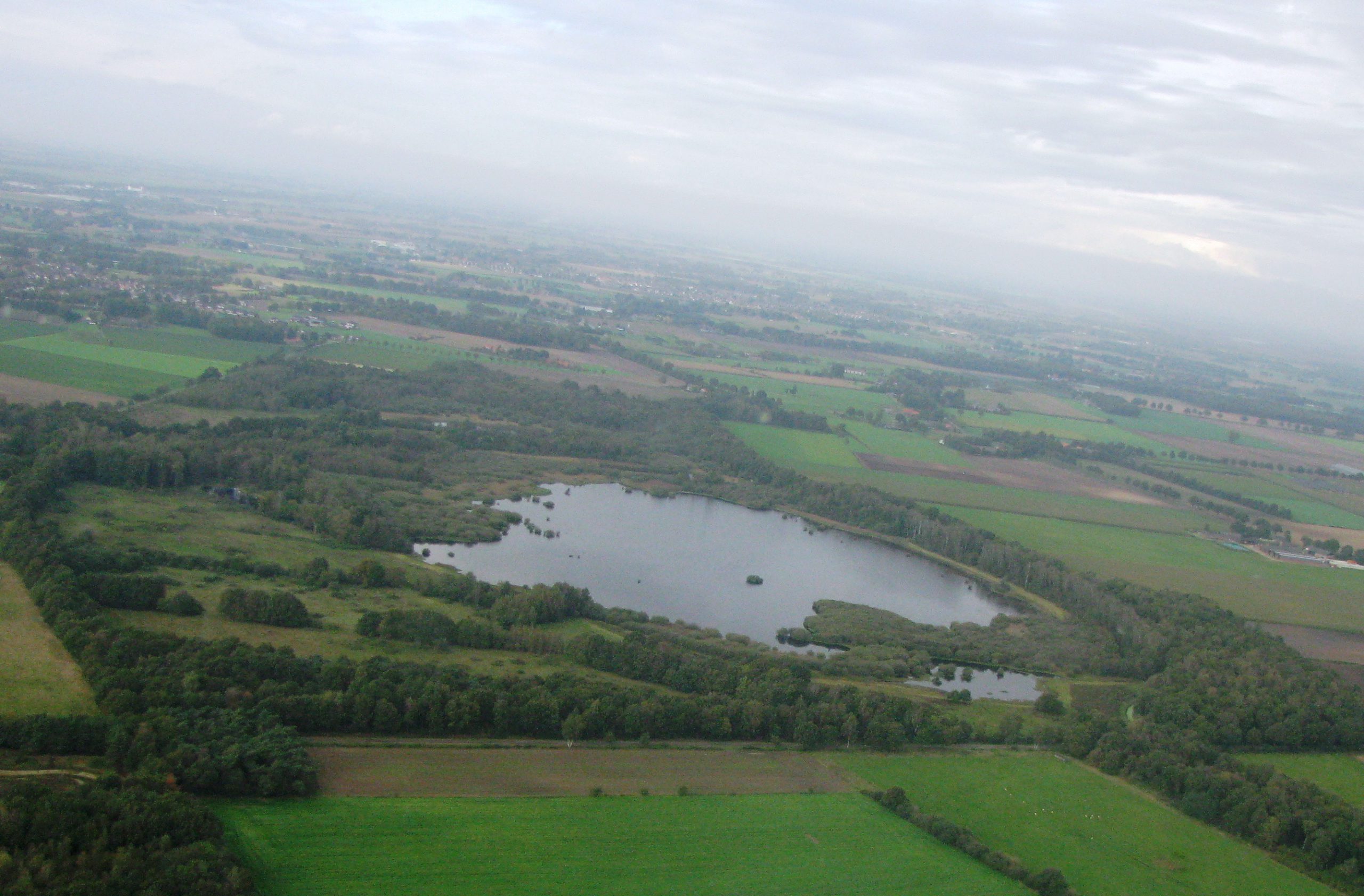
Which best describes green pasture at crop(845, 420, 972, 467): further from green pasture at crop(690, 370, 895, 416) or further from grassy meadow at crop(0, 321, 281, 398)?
grassy meadow at crop(0, 321, 281, 398)

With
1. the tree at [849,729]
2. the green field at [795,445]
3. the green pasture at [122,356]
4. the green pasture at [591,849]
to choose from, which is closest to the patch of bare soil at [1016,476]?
the green field at [795,445]

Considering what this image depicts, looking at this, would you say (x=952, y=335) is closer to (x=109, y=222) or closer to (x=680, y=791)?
(x=109, y=222)

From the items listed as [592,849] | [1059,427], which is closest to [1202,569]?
[1059,427]

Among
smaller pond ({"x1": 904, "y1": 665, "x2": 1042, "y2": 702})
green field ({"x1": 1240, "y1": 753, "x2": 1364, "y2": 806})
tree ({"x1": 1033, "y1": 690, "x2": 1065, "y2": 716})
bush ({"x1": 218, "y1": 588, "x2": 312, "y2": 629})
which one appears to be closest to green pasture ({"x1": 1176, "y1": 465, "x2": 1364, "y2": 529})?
green field ({"x1": 1240, "y1": 753, "x2": 1364, "y2": 806})

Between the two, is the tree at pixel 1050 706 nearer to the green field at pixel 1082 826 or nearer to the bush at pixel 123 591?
the green field at pixel 1082 826

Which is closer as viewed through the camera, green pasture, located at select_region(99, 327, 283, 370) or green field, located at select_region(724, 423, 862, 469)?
green field, located at select_region(724, 423, 862, 469)

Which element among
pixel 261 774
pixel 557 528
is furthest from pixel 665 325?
pixel 261 774

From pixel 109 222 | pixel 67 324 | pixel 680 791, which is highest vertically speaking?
pixel 109 222
